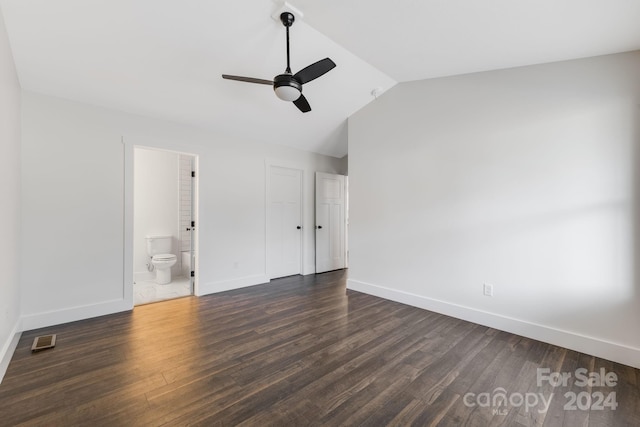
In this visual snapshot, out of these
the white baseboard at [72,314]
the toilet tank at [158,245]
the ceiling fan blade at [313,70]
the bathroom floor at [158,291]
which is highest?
the ceiling fan blade at [313,70]

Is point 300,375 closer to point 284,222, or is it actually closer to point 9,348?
point 9,348

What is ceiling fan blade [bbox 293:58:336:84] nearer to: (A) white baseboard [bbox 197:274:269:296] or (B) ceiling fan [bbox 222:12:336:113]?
(B) ceiling fan [bbox 222:12:336:113]

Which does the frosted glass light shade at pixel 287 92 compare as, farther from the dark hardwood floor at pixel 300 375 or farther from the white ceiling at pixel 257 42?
the dark hardwood floor at pixel 300 375

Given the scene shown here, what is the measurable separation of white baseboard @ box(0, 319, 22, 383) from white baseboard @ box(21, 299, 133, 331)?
125mm

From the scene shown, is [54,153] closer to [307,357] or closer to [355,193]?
[307,357]

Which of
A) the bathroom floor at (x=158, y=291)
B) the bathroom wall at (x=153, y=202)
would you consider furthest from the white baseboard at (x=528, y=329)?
the bathroom wall at (x=153, y=202)

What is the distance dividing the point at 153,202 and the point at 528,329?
5.97 meters

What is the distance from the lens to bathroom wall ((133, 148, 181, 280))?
504 cm

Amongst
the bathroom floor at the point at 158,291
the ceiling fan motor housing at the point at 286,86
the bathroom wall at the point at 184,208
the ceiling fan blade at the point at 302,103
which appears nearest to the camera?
the ceiling fan motor housing at the point at 286,86

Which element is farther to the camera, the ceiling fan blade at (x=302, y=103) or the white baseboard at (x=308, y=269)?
the white baseboard at (x=308, y=269)

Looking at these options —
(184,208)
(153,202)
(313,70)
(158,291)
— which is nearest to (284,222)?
(184,208)

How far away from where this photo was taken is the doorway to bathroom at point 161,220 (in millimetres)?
4770

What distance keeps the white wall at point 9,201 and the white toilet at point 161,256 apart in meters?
1.93

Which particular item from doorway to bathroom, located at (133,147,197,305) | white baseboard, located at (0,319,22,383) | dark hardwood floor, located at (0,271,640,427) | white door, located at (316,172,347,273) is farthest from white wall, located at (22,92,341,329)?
white door, located at (316,172,347,273)
